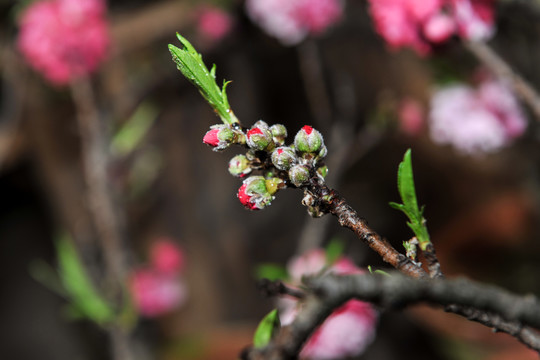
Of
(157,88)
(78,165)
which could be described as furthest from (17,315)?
(157,88)

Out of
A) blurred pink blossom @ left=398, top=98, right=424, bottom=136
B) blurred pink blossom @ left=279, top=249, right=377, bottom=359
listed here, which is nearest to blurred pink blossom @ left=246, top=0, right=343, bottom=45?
blurred pink blossom @ left=398, top=98, right=424, bottom=136

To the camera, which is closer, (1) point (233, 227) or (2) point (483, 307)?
(2) point (483, 307)

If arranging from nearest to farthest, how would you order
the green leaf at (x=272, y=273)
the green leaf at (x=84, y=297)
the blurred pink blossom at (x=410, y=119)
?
the green leaf at (x=272, y=273), the green leaf at (x=84, y=297), the blurred pink blossom at (x=410, y=119)

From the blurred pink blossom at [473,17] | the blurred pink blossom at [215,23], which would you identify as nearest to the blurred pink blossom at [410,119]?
the blurred pink blossom at [215,23]

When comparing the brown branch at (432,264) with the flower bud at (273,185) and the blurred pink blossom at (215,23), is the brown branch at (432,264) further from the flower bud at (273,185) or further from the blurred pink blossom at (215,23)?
the blurred pink blossom at (215,23)

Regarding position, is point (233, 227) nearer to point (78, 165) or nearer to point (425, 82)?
point (78, 165)

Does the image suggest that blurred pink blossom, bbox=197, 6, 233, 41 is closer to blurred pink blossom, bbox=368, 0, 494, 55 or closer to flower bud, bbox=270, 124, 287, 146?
blurred pink blossom, bbox=368, 0, 494, 55

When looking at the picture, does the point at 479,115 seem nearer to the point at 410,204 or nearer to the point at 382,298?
the point at 410,204
